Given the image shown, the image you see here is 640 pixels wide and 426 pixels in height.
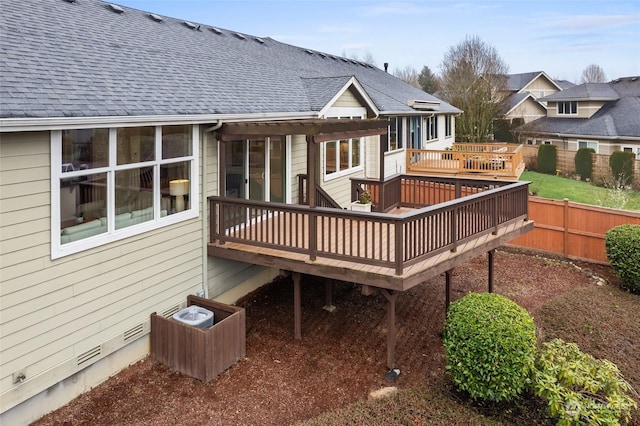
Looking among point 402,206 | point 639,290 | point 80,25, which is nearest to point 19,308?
point 80,25

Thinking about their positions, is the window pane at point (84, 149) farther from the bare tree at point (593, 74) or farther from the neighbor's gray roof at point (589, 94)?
the bare tree at point (593, 74)

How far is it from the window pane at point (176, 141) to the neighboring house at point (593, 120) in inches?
1252

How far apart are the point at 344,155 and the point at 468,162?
27.4 feet

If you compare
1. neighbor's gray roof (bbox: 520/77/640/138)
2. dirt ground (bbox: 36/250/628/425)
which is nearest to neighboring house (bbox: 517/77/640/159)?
neighbor's gray roof (bbox: 520/77/640/138)

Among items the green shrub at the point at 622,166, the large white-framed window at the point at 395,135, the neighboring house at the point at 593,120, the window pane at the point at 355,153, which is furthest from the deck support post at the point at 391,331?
the neighboring house at the point at 593,120

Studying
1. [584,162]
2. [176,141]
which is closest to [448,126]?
[584,162]

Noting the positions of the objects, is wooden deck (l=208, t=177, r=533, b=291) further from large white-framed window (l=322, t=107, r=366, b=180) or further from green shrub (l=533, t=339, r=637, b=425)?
large white-framed window (l=322, t=107, r=366, b=180)

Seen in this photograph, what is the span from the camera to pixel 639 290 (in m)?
10.5

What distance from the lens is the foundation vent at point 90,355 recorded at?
19.3ft

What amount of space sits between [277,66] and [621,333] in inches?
405

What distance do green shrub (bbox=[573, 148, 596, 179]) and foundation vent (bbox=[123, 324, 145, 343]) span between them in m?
29.9

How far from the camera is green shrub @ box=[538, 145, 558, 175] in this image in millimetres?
31453

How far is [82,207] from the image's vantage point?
229 inches

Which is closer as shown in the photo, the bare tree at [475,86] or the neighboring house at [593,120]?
the neighboring house at [593,120]
